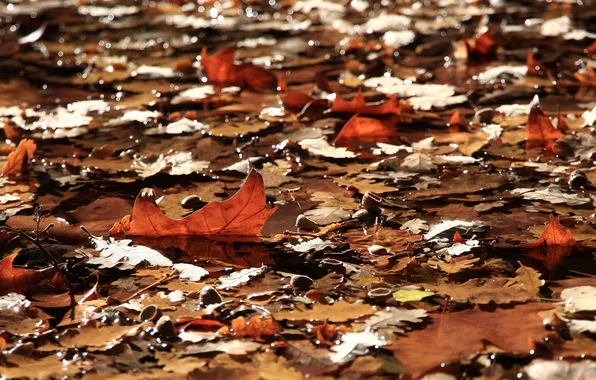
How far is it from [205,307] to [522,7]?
164 inches

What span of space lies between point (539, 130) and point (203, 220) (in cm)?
134

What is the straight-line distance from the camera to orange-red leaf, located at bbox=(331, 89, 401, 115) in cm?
311

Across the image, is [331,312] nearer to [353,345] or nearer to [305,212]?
[353,345]

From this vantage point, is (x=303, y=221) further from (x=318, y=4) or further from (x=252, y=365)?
(x=318, y=4)

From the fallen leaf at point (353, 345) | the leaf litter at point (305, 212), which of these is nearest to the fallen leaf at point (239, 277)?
the leaf litter at point (305, 212)

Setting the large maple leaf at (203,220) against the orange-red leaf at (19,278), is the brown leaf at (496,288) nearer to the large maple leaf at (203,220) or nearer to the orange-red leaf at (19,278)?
the large maple leaf at (203,220)

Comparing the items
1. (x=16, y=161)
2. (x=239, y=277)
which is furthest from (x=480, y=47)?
(x=239, y=277)

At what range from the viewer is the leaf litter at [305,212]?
1.59 metres

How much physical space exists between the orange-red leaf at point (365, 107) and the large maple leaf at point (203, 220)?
1.14 meters

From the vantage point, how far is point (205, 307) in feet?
5.78

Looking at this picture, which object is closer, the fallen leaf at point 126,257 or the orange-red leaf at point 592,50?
the fallen leaf at point 126,257

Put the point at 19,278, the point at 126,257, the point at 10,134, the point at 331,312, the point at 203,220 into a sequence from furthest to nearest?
the point at 10,134, the point at 203,220, the point at 126,257, the point at 19,278, the point at 331,312

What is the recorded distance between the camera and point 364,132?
2947 millimetres

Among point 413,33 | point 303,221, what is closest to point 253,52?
point 413,33
